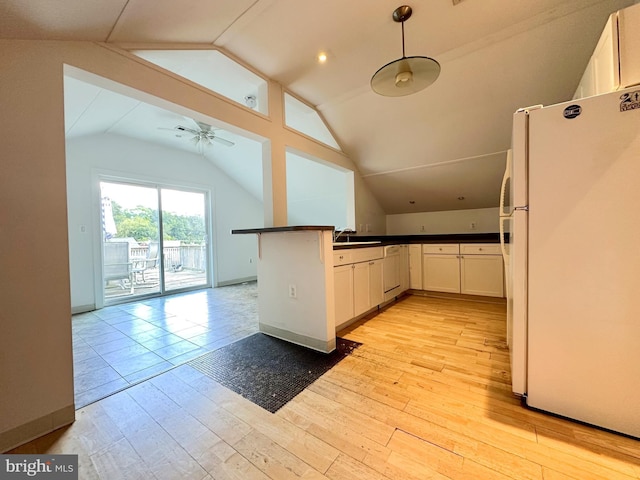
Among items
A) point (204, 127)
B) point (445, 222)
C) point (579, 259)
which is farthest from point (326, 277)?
point (445, 222)

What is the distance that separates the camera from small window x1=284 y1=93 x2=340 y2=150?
331 centimetres

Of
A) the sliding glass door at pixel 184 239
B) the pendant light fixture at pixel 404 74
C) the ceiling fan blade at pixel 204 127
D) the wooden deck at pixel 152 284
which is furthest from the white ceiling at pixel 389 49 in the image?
the wooden deck at pixel 152 284

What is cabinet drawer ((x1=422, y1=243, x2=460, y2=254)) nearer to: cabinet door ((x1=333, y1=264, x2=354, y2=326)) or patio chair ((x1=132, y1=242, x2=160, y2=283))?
cabinet door ((x1=333, y1=264, x2=354, y2=326))

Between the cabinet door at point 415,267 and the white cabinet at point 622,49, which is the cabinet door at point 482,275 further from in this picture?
the white cabinet at point 622,49

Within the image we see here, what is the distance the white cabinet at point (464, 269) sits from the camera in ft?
11.8

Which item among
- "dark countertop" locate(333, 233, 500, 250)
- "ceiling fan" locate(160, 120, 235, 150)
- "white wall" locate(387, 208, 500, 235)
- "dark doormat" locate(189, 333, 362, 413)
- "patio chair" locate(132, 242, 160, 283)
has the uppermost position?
"ceiling fan" locate(160, 120, 235, 150)

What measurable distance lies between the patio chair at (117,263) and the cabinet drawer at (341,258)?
3884 mm

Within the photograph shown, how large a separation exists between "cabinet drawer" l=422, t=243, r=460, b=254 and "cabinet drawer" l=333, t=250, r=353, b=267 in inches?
81.6

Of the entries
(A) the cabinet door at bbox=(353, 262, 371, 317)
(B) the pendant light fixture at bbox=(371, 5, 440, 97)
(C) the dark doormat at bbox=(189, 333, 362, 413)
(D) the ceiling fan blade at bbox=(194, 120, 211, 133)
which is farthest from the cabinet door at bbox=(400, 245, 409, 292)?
(D) the ceiling fan blade at bbox=(194, 120, 211, 133)

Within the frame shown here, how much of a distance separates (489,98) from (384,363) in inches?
118

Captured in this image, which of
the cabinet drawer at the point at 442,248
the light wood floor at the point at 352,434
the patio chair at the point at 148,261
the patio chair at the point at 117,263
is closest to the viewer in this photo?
the light wood floor at the point at 352,434

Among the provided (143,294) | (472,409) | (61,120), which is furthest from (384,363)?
(143,294)

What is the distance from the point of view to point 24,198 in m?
1.32

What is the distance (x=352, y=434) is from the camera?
4.18 feet
